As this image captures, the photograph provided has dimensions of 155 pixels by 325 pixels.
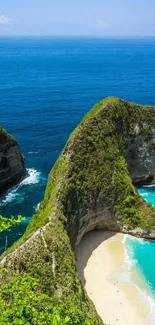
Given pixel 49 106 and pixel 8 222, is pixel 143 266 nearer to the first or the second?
pixel 8 222

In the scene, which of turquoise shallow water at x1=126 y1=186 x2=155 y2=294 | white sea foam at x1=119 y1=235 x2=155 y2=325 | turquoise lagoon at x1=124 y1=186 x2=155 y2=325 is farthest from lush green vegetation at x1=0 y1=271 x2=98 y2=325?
turquoise shallow water at x1=126 y1=186 x2=155 y2=294

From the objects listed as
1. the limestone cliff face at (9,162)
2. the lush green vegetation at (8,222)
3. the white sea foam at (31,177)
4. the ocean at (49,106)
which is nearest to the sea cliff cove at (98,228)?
the limestone cliff face at (9,162)

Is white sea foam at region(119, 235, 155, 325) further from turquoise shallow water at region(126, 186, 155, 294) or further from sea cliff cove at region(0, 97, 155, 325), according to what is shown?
turquoise shallow water at region(126, 186, 155, 294)

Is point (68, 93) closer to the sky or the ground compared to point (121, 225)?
closer to the sky

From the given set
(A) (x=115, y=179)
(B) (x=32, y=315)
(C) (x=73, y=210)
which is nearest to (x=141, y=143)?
(A) (x=115, y=179)

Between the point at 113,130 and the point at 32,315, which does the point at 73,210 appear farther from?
the point at 32,315

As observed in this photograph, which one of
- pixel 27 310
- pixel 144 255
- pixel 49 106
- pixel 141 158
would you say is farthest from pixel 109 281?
pixel 49 106
